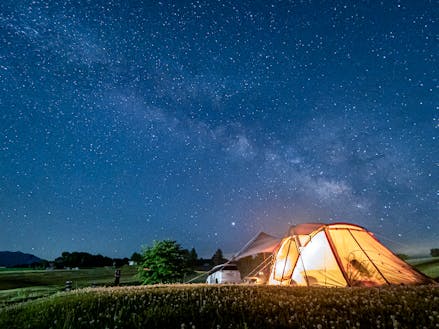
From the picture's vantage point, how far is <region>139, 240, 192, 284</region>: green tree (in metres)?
27.8

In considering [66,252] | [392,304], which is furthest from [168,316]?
[66,252]

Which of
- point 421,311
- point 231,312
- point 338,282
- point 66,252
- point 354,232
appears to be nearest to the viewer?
point 421,311

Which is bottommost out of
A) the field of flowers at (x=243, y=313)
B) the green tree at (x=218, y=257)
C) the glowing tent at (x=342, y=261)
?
the field of flowers at (x=243, y=313)

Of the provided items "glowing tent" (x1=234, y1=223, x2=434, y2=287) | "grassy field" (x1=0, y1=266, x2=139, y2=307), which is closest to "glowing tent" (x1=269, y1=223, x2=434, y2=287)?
"glowing tent" (x1=234, y1=223, x2=434, y2=287)

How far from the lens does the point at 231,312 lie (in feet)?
18.2

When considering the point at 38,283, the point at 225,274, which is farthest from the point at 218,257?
the point at 225,274

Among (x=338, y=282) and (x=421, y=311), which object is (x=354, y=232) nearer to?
(x=338, y=282)

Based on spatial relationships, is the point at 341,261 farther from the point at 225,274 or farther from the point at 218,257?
the point at 218,257

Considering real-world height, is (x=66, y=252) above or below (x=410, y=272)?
above

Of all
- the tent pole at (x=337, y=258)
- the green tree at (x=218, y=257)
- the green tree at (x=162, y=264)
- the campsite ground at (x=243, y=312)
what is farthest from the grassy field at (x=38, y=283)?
the green tree at (x=218, y=257)

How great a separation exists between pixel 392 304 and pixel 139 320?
5.04m

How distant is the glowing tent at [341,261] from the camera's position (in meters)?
11.6

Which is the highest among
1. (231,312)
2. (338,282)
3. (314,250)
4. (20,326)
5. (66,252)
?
(66,252)

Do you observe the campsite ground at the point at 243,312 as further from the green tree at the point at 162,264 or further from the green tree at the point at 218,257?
the green tree at the point at 218,257
